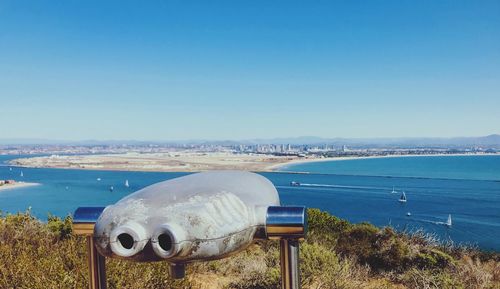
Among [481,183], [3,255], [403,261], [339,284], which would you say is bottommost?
[481,183]

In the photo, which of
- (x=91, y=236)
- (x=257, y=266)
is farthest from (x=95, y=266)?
(x=257, y=266)

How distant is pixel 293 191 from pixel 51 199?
27.4 metres

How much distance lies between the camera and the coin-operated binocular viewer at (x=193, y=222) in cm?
108

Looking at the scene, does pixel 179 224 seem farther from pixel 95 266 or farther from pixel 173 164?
pixel 173 164

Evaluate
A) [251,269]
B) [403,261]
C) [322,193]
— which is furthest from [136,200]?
[322,193]

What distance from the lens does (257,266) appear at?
5492 millimetres

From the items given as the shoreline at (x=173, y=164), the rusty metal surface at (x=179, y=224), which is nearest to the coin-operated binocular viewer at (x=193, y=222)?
the rusty metal surface at (x=179, y=224)

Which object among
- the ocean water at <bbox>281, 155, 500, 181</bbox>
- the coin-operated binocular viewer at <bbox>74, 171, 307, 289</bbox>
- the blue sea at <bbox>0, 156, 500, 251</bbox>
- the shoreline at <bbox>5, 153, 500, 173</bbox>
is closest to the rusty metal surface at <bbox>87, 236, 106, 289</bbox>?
the coin-operated binocular viewer at <bbox>74, 171, 307, 289</bbox>

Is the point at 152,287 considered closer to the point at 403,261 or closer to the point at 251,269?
the point at 251,269

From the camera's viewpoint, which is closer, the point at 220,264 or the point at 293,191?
the point at 220,264

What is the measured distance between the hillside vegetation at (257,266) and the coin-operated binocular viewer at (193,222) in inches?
67.6

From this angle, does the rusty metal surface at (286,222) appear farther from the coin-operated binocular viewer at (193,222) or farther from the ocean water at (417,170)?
the ocean water at (417,170)

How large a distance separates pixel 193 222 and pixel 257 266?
15.0 feet

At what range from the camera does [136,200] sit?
117 centimetres
